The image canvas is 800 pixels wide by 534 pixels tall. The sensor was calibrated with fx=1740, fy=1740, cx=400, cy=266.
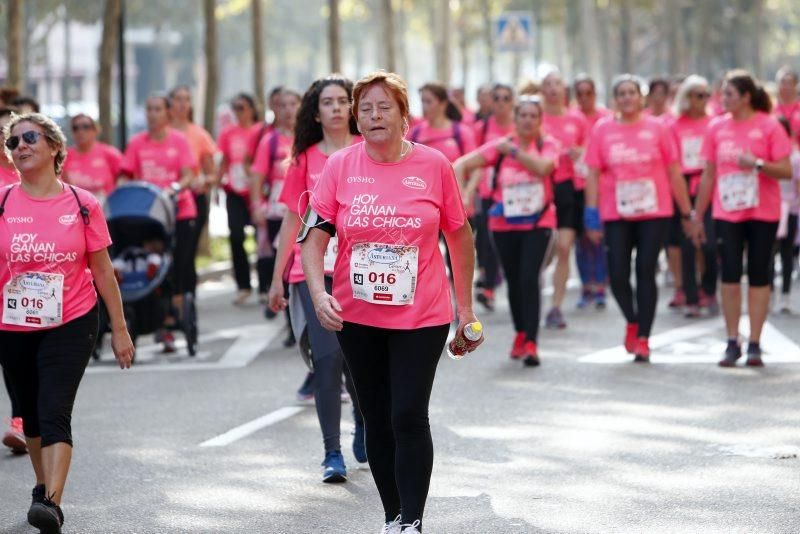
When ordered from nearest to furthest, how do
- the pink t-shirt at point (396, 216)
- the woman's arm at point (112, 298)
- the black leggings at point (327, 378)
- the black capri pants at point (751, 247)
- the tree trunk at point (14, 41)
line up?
the pink t-shirt at point (396, 216) < the woman's arm at point (112, 298) < the black leggings at point (327, 378) < the black capri pants at point (751, 247) < the tree trunk at point (14, 41)

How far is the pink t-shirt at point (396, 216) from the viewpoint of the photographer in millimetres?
6277

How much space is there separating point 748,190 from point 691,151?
3659 millimetres

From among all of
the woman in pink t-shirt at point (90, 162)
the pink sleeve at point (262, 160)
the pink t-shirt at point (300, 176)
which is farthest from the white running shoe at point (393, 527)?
the pink sleeve at point (262, 160)

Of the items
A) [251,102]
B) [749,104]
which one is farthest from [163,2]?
[749,104]

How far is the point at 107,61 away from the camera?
67.1 ft

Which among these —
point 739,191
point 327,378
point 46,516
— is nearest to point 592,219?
point 739,191

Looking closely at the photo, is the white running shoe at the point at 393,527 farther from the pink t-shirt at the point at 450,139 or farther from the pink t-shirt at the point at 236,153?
the pink t-shirt at the point at 236,153

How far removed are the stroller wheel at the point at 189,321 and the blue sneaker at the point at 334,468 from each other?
5251mm

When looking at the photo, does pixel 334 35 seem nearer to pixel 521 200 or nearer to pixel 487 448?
pixel 521 200

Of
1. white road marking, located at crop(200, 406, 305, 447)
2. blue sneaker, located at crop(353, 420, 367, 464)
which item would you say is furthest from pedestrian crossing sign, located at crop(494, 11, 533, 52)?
blue sneaker, located at crop(353, 420, 367, 464)

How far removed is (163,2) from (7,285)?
6371 cm

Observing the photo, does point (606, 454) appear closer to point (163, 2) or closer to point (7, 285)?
point (7, 285)

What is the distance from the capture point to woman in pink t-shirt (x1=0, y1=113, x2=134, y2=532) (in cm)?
710

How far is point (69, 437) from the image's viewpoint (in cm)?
702
